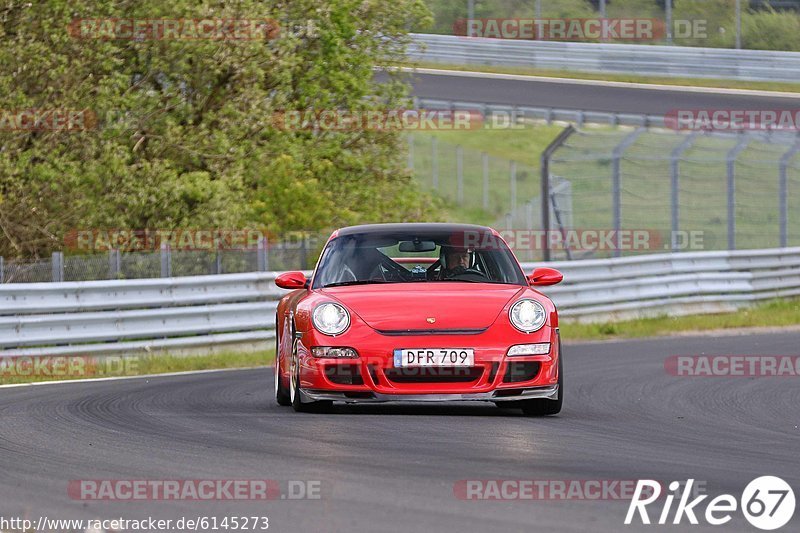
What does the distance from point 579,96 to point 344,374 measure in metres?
31.0

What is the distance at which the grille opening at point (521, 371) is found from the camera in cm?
962

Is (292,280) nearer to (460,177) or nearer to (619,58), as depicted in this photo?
(619,58)

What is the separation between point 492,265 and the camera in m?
10.8

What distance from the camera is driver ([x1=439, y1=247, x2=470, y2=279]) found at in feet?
34.7

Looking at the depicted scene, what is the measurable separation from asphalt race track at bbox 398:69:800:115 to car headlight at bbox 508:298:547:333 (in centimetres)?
2565

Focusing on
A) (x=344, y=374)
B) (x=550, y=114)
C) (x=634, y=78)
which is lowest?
(x=344, y=374)

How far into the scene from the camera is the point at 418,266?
426 inches

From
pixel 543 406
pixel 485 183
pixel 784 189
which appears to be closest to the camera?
pixel 543 406

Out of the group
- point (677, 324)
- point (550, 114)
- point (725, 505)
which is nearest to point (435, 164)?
point (550, 114)

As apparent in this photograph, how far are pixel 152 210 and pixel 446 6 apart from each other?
29606mm

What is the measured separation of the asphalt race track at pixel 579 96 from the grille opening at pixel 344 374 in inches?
1020

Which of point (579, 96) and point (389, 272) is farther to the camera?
point (579, 96)

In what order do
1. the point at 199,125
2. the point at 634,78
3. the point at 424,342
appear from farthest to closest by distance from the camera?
the point at 634,78
the point at 199,125
the point at 424,342

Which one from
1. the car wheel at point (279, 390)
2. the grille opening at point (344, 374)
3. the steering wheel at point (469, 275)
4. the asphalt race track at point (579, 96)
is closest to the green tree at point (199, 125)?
the asphalt race track at point (579, 96)
